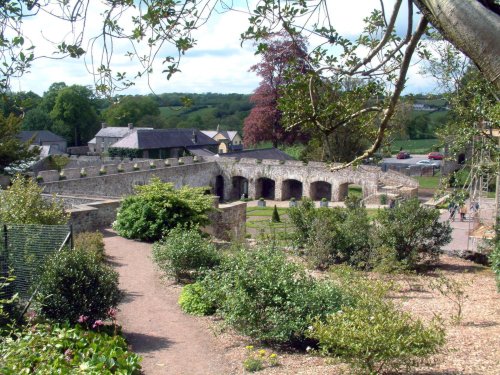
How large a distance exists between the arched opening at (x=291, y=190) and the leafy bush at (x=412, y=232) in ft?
82.1

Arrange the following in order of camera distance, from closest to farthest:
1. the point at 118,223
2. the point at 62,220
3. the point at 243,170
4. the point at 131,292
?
the point at 131,292 → the point at 62,220 → the point at 118,223 → the point at 243,170

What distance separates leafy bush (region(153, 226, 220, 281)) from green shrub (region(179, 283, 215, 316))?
1.09 meters

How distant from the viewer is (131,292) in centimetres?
1052

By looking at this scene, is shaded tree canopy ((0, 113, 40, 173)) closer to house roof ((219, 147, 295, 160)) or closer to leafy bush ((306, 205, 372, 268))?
house roof ((219, 147, 295, 160))

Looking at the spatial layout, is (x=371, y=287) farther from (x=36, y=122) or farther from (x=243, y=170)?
(x=36, y=122)

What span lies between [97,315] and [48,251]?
1.29 meters

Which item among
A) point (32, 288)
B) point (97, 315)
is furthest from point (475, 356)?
point (32, 288)

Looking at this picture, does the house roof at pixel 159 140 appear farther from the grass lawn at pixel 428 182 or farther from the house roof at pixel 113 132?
Result: the grass lawn at pixel 428 182

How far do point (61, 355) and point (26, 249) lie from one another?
3738 mm

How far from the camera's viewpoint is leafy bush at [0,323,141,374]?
4.59 meters

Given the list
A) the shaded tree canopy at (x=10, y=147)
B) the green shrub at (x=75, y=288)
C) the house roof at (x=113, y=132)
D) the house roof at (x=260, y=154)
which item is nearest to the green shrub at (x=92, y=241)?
the green shrub at (x=75, y=288)

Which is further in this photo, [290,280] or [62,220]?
[62,220]

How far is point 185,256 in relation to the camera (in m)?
11.0

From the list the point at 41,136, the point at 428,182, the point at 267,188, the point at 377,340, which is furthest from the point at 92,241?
the point at 41,136
